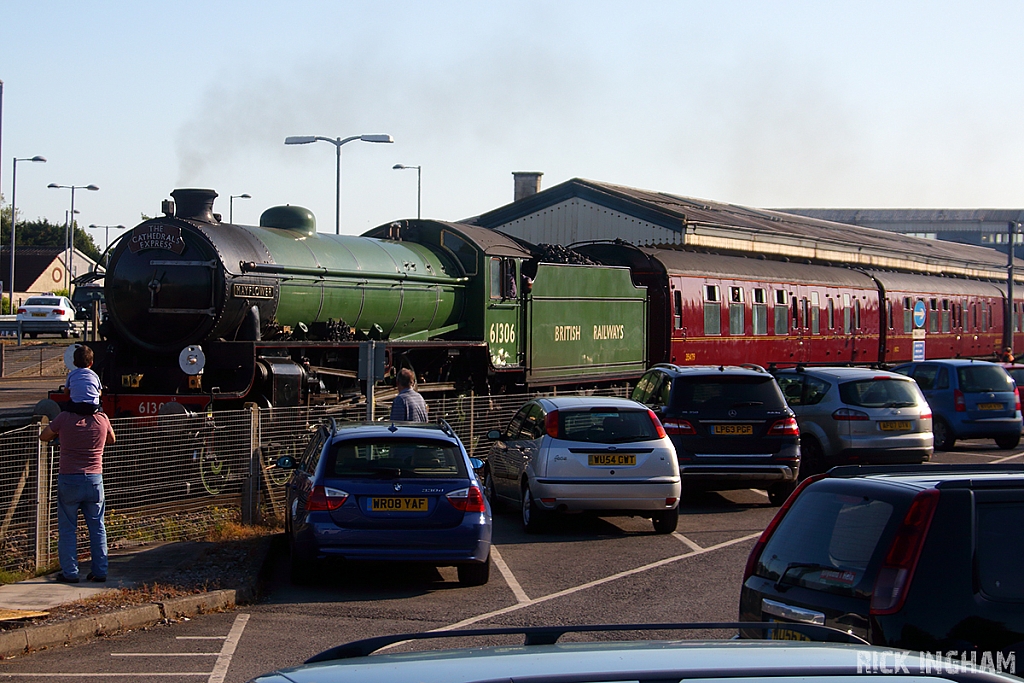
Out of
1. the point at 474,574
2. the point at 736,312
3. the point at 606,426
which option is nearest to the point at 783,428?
the point at 606,426

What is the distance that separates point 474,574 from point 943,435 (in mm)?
14268

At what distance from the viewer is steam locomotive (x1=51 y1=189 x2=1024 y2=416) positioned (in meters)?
14.7

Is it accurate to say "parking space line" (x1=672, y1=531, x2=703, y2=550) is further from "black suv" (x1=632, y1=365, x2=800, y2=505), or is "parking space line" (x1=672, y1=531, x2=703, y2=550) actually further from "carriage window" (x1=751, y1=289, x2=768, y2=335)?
"carriage window" (x1=751, y1=289, x2=768, y2=335)

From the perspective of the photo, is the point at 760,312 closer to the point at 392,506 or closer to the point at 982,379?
the point at 982,379

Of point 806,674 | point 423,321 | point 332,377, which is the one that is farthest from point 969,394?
point 806,674

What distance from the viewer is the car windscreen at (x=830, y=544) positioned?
16.4ft

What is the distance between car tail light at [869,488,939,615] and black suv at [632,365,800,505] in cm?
891

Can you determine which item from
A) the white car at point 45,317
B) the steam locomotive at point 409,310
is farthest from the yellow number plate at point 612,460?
the white car at point 45,317

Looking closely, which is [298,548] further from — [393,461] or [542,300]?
[542,300]

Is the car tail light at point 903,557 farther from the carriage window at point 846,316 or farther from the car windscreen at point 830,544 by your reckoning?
the carriage window at point 846,316

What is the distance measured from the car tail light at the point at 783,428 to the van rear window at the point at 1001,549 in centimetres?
904

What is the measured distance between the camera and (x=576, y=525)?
1327 cm

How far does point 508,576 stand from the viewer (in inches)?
404

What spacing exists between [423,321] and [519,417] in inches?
183
